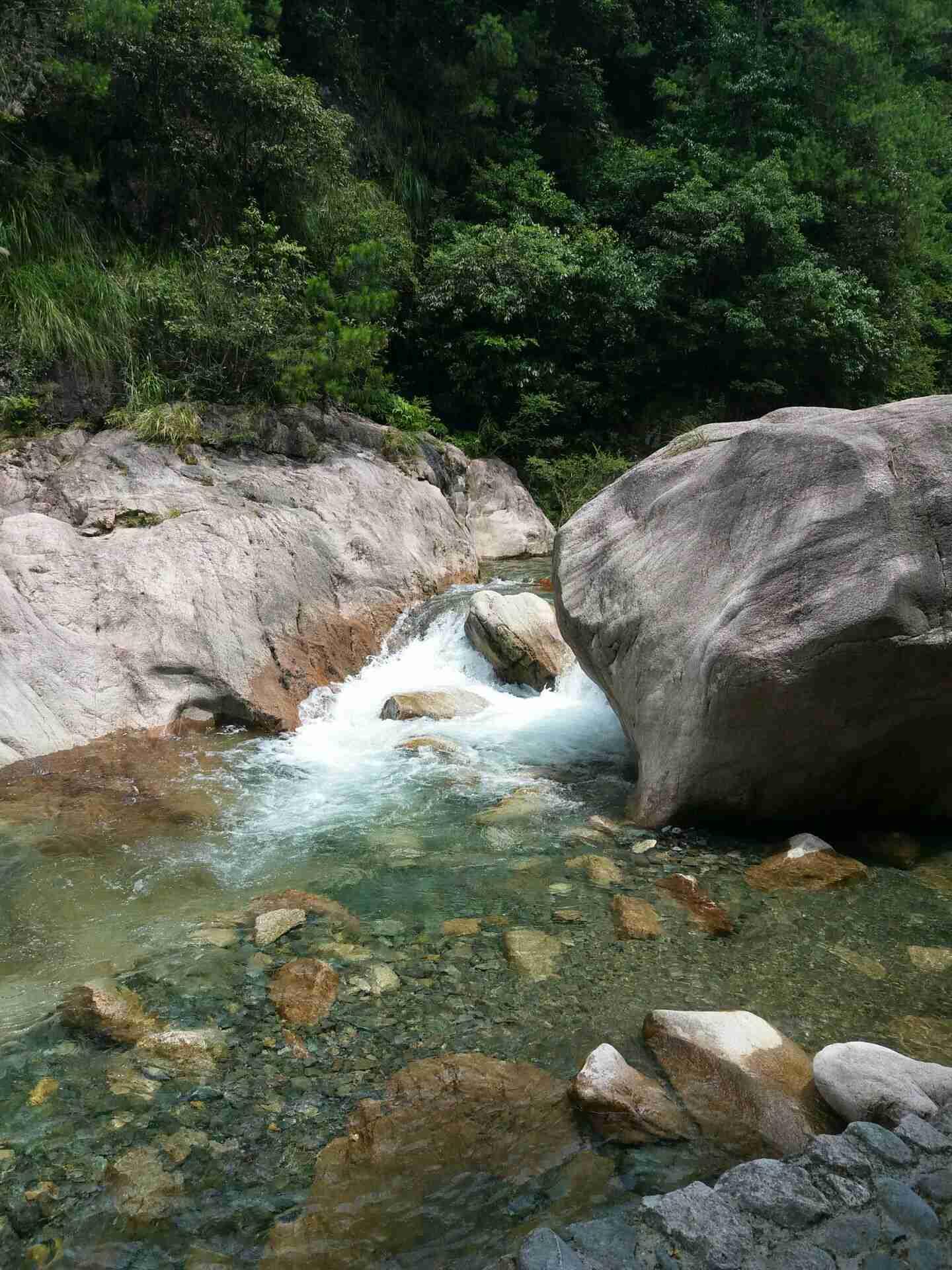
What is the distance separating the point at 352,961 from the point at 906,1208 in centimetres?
211

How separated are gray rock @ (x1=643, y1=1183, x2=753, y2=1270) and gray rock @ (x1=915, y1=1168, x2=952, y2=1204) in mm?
432

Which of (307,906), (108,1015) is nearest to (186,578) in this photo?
(307,906)

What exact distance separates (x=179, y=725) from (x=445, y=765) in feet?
7.06

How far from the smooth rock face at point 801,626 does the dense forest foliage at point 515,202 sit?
681 centimetres

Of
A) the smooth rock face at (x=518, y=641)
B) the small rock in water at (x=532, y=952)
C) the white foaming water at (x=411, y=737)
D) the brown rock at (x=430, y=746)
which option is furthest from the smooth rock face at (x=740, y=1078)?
the smooth rock face at (x=518, y=641)

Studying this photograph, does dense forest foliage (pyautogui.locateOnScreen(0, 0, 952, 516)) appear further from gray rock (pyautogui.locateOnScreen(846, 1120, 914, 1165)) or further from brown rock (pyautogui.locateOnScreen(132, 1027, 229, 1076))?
gray rock (pyautogui.locateOnScreen(846, 1120, 914, 1165))

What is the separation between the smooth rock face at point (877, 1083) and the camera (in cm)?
243

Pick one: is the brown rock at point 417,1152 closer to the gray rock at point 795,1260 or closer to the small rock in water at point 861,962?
the gray rock at point 795,1260

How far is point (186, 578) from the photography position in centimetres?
751

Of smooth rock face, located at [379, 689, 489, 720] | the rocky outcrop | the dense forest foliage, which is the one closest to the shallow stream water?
the rocky outcrop

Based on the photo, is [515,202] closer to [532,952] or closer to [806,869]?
[806,869]

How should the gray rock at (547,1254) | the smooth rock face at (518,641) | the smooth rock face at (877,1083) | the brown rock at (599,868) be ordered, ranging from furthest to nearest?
the smooth rock face at (518,641)
the brown rock at (599,868)
the smooth rock face at (877,1083)
the gray rock at (547,1254)

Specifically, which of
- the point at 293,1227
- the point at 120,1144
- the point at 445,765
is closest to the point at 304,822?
the point at 445,765

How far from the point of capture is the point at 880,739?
4.27 m
